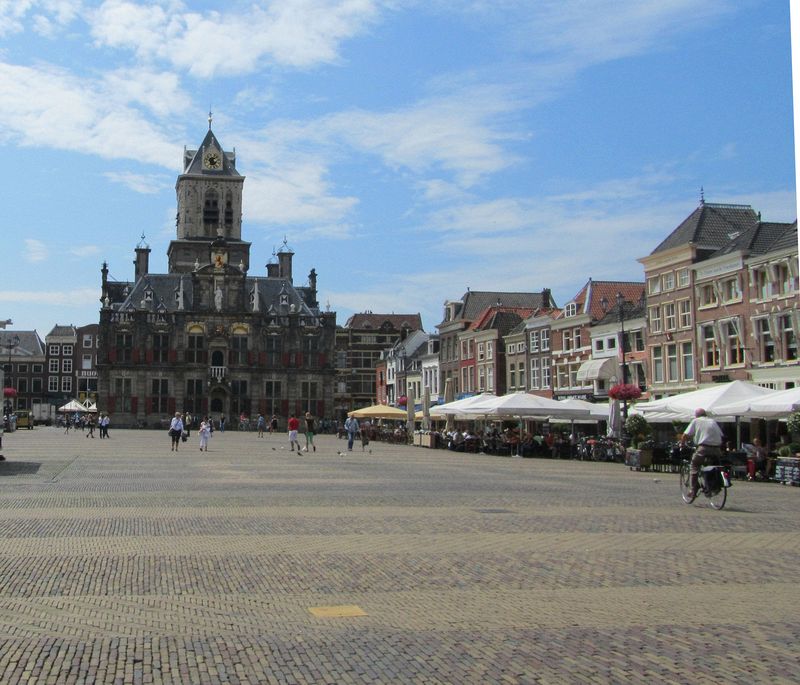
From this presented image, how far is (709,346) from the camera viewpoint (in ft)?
152

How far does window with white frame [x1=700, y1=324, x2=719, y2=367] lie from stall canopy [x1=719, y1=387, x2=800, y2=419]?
1853 centimetres

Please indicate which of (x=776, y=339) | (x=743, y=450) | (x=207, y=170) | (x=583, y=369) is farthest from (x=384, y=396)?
(x=743, y=450)

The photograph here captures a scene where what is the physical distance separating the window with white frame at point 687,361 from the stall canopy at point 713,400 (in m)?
18.3

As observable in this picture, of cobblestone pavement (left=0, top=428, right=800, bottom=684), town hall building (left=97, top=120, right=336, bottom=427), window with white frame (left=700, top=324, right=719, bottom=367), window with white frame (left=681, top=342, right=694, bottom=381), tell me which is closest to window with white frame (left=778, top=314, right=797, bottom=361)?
window with white frame (left=700, top=324, right=719, bottom=367)

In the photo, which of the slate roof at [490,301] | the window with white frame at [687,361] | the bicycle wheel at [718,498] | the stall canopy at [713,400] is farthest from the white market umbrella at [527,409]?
the slate roof at [490,301]

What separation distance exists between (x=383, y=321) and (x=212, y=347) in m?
32.4

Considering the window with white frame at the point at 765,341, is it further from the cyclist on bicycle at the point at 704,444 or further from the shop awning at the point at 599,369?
the cyclist on bicycle at the point at 704,444

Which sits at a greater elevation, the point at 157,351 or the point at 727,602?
the point at 157,351

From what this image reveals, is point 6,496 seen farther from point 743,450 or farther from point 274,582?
point 743,450

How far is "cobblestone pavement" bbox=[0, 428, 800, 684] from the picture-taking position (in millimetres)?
6664

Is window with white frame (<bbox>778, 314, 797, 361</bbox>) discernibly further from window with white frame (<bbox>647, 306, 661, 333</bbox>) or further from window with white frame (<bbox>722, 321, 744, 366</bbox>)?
window with white frame (<bbox>647, 306, 661, 333</bbox>)

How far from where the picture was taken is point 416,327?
131 meters

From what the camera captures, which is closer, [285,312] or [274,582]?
[274,582]

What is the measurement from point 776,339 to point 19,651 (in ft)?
127
